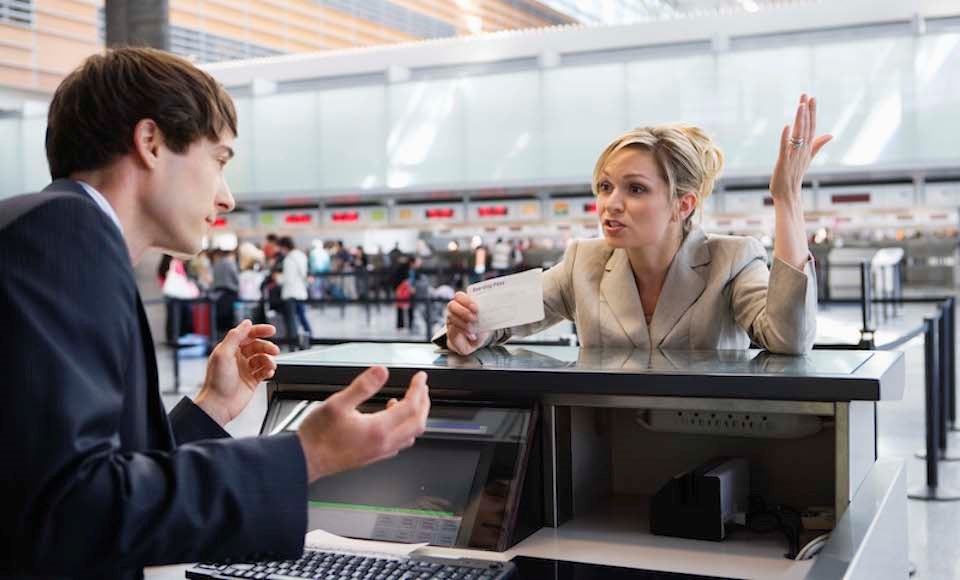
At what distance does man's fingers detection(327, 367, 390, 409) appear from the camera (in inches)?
40.7

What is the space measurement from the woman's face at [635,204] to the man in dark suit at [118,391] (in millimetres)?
1274

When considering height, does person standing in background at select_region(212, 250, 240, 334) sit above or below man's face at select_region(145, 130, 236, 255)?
below

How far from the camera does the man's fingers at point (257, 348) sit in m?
1.57

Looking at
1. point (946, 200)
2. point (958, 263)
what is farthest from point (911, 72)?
point (958, 263)

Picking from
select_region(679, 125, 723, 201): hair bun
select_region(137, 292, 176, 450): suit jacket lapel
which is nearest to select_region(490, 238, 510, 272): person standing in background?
select_region(679, 125, 723, 201): hair bun

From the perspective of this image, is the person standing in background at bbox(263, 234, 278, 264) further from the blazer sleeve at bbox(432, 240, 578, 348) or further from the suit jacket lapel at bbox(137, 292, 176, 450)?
the suit jacket lapel at bbox(137, 292, 176, 450)

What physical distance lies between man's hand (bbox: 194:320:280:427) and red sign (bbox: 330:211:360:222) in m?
13.6

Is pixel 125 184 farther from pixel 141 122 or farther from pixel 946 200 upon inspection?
pixel 946 200

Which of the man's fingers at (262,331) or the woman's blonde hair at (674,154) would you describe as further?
the woman's blonde hair at (674,154)

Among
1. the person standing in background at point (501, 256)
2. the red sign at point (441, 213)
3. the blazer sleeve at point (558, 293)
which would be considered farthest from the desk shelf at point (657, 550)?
the person standing in background at point (501, 256)

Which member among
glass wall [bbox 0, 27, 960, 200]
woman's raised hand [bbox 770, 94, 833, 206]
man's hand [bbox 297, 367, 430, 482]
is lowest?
man's hand [bbox 297, 367, 430, 482]

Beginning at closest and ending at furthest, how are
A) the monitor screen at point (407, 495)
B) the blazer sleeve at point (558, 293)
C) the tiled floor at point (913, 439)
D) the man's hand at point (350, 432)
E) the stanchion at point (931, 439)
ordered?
the man's hand at point (350, 432) < the monitor screen at point (407, 495) < the blazer sleeve at point (558, 293) < the tiled floor at point (913, 439) < the stanchion at point (931, 439)

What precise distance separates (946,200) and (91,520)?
1322cm

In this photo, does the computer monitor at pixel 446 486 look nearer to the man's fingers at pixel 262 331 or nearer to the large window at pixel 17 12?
the man's fingers at pixel 262 331
